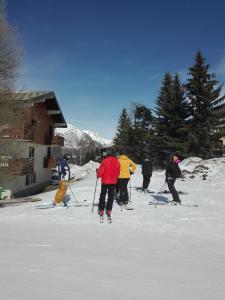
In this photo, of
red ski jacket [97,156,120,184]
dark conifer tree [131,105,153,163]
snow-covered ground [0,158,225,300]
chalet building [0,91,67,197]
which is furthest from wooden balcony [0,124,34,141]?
dark conifer tree [131,105,153,163]

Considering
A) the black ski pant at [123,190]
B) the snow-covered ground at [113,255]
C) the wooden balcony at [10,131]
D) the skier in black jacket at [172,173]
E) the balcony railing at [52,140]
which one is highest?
the balcony railing at [52,140]

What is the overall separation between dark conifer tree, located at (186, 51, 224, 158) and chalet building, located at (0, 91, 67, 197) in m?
16.5

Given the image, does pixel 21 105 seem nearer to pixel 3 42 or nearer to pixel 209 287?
pixel 3 42

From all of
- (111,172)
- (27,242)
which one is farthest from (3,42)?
(27,242)

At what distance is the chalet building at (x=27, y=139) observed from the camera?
1981cm

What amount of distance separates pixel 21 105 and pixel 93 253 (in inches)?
688

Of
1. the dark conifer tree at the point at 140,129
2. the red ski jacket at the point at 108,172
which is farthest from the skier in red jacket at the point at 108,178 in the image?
the dark conifer tree at the point at 140,129

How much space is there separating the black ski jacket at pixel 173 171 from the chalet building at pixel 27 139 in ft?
39.8

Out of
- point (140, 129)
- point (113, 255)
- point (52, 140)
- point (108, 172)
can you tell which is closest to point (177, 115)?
point (140, 129)

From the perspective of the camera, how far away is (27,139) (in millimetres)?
26703

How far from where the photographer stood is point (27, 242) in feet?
20.1

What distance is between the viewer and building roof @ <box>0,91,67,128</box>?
19817 mm

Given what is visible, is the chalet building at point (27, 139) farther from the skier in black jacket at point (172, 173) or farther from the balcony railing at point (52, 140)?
the skier in black jacket at point (172, 173)

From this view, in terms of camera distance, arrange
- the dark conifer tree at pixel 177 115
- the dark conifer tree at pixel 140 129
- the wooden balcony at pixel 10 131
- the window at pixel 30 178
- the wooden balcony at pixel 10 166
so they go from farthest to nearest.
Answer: the dark conifer tree at pixel 140 129, the dark conifer tree at pixel 177 115, the window at pixel 30 178, the wooden balcony at pixel 10 166, the wooden balcony at pixel 10 131
